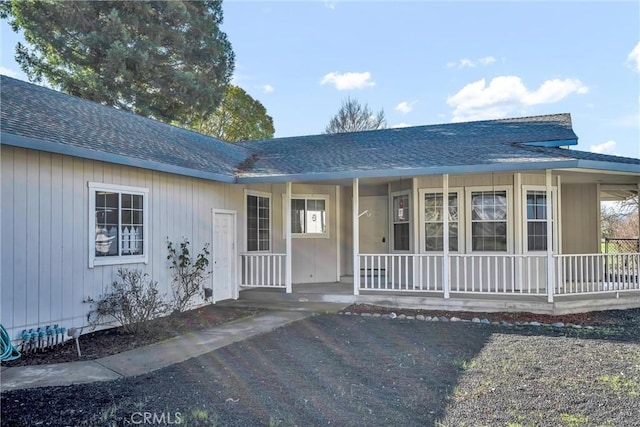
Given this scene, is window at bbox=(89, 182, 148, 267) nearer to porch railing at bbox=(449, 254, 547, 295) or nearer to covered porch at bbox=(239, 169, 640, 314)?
covered porch at bbox=(239, 169, 640, 314)

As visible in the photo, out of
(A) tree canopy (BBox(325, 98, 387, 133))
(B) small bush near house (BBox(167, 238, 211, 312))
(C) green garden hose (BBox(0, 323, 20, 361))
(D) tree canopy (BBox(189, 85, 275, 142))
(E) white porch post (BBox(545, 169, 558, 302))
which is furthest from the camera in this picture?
(A) tree canopy (BBox(325, 98, 387, 133))

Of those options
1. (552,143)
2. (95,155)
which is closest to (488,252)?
(552,143)

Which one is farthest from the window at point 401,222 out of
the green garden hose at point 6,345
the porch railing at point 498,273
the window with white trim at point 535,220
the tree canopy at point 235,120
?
the tree canopy at point 235,120

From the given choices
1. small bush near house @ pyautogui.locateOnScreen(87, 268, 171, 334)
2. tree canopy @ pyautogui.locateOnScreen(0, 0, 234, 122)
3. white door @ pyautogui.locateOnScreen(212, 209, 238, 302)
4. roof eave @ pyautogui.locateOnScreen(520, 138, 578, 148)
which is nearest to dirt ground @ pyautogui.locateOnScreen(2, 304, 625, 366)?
small bush near house @ pyautogui.locateOnScreen(87, 268, 171, 334)

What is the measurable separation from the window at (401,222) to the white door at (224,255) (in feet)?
13.0

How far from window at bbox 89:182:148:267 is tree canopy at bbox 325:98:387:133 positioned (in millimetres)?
27583

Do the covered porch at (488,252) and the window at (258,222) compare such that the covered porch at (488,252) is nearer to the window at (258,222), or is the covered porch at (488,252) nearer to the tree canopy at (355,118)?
the window at (258,222)

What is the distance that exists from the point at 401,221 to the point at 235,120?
18151mm

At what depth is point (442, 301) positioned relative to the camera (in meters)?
8.83

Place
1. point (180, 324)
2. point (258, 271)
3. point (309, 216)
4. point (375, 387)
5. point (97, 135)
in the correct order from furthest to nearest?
1. point (309, 216)
2. point (258, 271)
3. point (180, 324)
4. point (97, 135)
5. point (375, 387)

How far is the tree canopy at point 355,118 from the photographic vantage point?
3444 cm

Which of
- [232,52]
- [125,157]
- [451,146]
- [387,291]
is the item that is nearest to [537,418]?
[387,291]

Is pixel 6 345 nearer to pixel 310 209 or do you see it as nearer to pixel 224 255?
pixel 224 255

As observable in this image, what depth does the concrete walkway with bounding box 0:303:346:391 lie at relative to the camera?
191 inches
